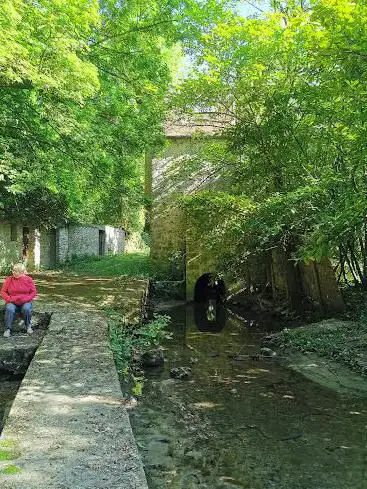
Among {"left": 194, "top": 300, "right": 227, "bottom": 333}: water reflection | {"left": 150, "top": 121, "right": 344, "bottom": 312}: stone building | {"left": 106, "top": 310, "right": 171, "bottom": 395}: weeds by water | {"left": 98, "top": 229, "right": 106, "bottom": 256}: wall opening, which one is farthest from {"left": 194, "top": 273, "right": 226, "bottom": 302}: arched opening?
{"left": 98, "top": 229, "right": 106, "bottom": 256}: wall opening

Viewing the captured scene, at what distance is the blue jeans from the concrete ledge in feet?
6.66

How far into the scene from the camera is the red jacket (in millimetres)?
7980

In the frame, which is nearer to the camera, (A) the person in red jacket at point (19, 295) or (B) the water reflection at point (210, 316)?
(A) the person in red jacket at point (19, 295)

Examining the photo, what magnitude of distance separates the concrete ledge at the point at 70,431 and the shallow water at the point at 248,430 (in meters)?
0.71

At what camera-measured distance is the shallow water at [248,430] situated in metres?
4.19

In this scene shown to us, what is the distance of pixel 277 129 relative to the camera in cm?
1091

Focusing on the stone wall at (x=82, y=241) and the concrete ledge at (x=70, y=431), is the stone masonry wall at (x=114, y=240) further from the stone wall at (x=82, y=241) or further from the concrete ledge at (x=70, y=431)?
the concrete ledge at (x=70, y=431)

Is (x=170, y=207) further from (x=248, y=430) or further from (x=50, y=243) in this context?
(x=248, y=430)

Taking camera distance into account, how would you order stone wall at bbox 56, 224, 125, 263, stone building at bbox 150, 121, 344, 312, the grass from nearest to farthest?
1. stone building at bbox 150, 121, 344, 312
2. the grass
3. stone wall at bbox 56, 224, 125, 263

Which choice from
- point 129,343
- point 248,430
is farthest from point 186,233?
point 248,430

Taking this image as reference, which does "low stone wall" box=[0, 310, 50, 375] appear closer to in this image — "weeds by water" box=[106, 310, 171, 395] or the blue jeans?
the blue jeans

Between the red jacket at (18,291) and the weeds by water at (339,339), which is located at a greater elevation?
the red jacket at (18,291)

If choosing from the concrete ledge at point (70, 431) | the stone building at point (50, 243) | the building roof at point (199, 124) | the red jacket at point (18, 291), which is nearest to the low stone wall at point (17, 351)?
the red jacket at point (18, 291)

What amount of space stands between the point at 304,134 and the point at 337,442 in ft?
25.3
